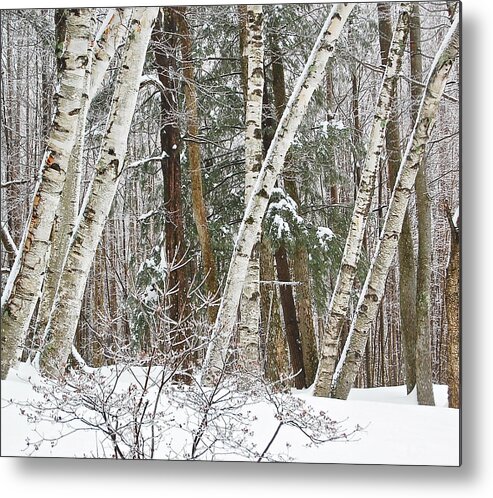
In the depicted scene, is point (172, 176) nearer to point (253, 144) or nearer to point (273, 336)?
point (253, 144)

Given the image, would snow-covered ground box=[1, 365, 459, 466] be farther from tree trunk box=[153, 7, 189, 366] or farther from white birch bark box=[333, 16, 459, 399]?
tree trunk box=[153, 7, 189, 366]

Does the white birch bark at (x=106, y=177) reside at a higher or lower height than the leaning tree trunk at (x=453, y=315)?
higher

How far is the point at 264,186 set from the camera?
2.95m

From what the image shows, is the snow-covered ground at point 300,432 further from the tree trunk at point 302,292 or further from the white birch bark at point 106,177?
the white birch bark at point 106,177

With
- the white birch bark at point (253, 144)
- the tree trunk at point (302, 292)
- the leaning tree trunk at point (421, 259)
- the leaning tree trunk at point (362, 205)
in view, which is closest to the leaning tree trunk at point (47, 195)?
the white birch bark at point (253, 144)

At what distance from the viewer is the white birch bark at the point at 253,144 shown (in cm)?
290

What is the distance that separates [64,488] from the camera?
9.81 ft

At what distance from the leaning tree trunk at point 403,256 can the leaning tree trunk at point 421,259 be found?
22mm

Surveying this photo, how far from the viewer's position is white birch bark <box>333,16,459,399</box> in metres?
2.85

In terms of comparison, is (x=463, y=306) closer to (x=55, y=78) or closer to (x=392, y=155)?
(x=392, y=155)

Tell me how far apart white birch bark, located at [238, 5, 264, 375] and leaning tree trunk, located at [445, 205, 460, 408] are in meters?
0.73

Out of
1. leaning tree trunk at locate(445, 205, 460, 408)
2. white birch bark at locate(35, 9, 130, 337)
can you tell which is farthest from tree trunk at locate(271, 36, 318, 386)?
white birch bark at locate(35, 9, 130, 337)

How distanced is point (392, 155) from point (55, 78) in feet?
4.50

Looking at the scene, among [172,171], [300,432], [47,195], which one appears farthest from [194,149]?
[300,432]
